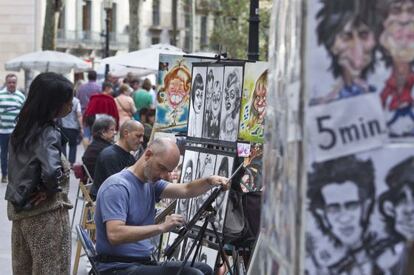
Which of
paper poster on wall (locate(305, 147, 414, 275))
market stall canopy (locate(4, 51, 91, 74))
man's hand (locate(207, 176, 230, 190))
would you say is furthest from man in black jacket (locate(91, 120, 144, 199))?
market stall canopy (locate(4, 51, 91, 74))

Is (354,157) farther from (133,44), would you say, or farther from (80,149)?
(133,44)

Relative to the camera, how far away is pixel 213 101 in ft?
29.0

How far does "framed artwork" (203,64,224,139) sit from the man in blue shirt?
2.01 meters

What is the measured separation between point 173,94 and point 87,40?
5369 cm

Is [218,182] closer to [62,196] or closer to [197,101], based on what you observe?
[62,196]

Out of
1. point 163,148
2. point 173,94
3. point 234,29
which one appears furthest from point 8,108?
point 234,29

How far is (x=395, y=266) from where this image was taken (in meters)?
3.46

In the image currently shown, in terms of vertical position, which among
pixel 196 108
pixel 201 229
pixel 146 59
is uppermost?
pixel 146 59

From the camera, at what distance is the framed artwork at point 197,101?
356 inches

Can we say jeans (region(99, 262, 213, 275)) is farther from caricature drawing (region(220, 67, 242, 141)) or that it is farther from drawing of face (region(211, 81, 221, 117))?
drawing of face (region(211, 81, 221, 117))

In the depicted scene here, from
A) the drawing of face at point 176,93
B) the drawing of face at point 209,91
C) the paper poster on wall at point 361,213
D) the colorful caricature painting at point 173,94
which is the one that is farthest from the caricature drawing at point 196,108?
the paper poster on wall at point 361,213

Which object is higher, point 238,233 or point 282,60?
point 282,60

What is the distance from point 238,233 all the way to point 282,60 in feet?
13.2

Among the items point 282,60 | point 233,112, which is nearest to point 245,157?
point 233,112
